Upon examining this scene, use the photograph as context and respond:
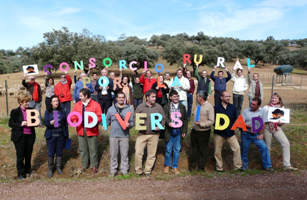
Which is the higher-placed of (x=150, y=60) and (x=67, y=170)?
(x=150, y=60)

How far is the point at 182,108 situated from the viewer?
5.88 metres

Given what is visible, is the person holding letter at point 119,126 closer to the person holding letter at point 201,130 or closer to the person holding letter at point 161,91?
the person holding letter at point 201,130

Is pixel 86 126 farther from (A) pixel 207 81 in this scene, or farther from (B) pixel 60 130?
(A) pixel 207 81

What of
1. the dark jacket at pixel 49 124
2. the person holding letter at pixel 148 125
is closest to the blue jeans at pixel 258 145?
the person holding letter at pixel 148 125

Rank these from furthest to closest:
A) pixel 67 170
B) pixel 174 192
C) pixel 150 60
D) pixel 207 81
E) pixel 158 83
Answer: pixel 150 60 → pixel 207 81 → pixel 158 83 → pixel 67 170 → pixel 174 192

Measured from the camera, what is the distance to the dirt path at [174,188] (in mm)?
4508

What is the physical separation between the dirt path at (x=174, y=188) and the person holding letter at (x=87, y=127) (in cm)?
121

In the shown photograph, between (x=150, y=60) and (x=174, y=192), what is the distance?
44.8 meters

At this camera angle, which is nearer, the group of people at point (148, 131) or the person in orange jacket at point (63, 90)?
the group of people at point (148, 131)

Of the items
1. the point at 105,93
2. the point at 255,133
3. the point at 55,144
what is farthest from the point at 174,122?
the point at 105,93

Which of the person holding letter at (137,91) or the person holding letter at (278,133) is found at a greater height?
the person holding letter at (137,91)

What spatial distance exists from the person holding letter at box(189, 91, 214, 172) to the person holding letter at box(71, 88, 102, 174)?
2.61 meters

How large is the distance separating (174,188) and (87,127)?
278 centimetres

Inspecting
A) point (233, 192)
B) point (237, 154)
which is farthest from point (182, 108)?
point (233, 192)
